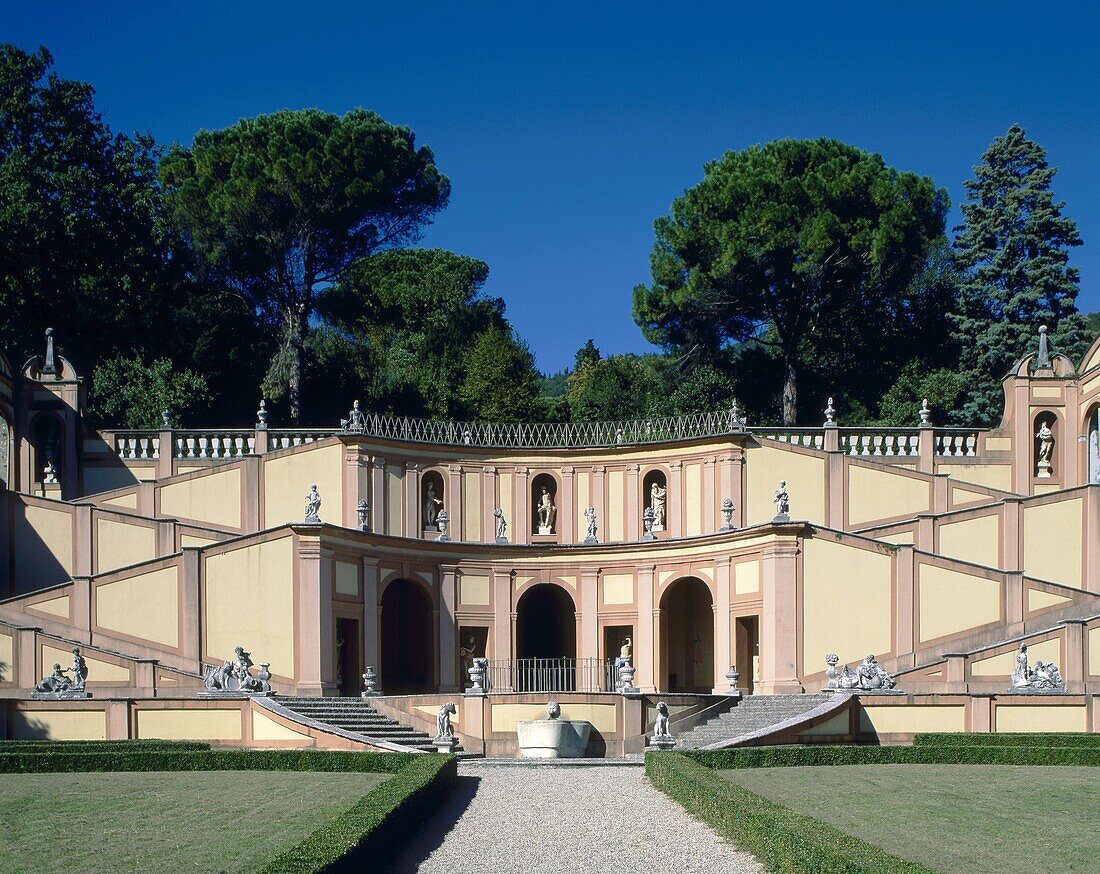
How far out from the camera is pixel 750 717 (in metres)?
36.9

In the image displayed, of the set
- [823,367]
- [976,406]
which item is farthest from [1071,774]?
[823,367]

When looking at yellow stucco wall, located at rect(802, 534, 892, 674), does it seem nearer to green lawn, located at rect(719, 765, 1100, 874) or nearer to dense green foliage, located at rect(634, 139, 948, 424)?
green lawn, located at rect(719, 765, 1100, 874)

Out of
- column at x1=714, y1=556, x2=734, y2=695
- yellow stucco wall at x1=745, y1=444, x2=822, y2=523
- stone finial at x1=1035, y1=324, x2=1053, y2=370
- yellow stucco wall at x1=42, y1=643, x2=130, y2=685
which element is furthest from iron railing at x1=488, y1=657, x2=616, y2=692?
stone finial at x1=1035, y1=324, x2=1053, y2=370

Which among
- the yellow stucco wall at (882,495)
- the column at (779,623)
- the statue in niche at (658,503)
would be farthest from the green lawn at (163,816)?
the yellow stucco wall at (882,495)

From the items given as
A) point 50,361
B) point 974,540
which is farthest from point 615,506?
point 50,361

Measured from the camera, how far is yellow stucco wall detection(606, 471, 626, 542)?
4750 centimetres

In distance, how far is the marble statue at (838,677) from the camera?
120 ft

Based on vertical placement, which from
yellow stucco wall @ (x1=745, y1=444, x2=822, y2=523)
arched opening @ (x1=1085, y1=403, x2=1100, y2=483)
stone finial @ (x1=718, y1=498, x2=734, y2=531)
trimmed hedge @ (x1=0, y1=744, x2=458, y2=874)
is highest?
arched opening @ (x1=1085, y1=403, x2=1100, y2=483)

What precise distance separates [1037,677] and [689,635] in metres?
12.9

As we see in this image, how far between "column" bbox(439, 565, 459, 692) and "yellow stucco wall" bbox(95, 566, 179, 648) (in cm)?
816

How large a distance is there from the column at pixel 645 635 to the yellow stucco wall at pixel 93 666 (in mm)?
14188

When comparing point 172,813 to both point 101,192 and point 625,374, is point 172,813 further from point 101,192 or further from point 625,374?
point 625,374

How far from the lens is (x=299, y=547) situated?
4050cm

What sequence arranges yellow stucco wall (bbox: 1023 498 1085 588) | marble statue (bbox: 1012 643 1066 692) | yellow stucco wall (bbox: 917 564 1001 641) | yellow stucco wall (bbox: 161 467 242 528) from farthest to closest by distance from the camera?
yellow stucco wall (bbox: 161 467 242 528)
yellow stucco wall (bbox: 1023 498 1085 588)
yellow stucco wall (bbox: 917 564 1001 641)
marble statue (bbox: 1012 643 1066 692)
